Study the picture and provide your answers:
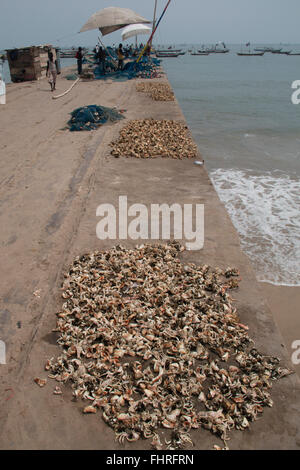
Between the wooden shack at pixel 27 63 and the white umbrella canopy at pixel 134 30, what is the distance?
281 inches

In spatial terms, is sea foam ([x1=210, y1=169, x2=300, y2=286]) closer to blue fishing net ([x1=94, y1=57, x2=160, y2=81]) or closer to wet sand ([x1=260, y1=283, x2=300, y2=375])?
wet sand ([x1=260, y1=283, x2=300, y2=375])

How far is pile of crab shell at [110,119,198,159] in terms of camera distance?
844 centimetres

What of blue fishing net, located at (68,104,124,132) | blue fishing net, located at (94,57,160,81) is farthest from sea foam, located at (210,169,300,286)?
blue fishing net, located at (94,57,160,81)

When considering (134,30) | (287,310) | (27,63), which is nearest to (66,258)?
(287,310)

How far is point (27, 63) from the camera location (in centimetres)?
2009

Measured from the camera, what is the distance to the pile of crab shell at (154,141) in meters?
8.44

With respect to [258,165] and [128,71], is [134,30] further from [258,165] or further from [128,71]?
[258,165]

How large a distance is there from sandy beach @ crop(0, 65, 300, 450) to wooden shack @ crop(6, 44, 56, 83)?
11591 millimetres

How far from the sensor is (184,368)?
2.91 metres

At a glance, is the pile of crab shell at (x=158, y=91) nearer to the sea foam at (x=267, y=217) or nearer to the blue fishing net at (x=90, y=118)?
the blue fishing net at (x=90, y=118)

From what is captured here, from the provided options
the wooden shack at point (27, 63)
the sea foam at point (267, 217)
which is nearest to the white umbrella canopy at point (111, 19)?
the wooden shack at point (27, 63)
